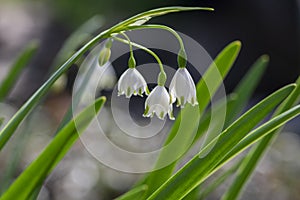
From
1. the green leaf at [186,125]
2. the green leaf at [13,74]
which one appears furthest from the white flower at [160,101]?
the green leaf at [13,74]

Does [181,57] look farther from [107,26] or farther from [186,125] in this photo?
[107,26]

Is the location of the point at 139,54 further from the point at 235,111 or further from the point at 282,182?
the point at 235,111

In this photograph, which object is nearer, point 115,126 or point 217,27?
point 115,126

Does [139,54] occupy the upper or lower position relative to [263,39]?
upper

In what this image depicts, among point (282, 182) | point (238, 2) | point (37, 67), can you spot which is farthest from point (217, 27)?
point (282, 182)

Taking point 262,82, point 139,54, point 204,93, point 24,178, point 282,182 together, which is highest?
point 24,178

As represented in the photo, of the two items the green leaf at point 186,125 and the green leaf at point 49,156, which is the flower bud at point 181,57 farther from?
the green leaf at point 186,125

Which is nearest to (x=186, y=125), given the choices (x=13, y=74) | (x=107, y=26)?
(x=13, y=74)

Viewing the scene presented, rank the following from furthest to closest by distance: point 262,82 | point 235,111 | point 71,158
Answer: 1. point 262,82
2. point 71,158
3. point 235,111
